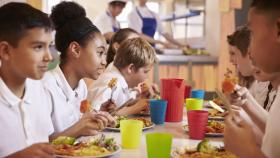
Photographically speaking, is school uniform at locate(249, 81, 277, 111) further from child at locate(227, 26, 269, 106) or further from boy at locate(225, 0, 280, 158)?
boy at locate(225, 0, 280, 158)

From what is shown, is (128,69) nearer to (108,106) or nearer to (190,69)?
(108,106)

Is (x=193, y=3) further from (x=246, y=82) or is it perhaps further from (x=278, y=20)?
(x=278, y=20)

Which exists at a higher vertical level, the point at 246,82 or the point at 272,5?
the point at 272,5

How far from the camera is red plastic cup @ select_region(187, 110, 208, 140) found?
1.47 m

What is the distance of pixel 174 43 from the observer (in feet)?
17.8

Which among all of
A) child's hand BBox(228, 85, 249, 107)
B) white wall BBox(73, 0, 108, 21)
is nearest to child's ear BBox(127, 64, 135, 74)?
child's hand BBox(228, 85, 249, 107)

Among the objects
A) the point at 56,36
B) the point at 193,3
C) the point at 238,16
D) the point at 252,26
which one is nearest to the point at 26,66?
the point at 56,36

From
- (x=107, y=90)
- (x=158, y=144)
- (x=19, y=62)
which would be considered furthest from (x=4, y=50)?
(x=107, y=90)

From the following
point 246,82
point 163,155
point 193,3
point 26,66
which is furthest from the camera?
point 193,3

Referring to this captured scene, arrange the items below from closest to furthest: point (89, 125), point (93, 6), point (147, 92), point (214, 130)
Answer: point (89, 125)
point (214, 130)
point (147, 92)
point (93, 6)

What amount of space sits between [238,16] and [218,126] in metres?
3.64

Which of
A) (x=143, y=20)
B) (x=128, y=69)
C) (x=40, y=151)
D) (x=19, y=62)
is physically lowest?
(x=40, y=151)

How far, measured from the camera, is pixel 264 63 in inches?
44.4

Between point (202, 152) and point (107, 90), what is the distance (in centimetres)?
92
